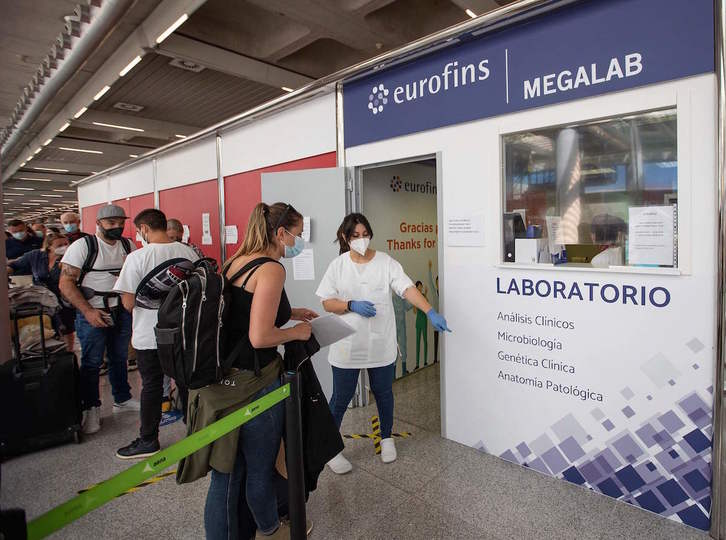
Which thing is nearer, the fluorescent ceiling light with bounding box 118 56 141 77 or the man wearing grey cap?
the man wearing grey cap

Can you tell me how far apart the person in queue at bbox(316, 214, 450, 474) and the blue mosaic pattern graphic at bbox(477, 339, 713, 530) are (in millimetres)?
950

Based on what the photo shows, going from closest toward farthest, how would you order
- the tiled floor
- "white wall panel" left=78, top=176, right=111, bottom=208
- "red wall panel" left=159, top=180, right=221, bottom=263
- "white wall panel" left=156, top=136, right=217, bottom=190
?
1. the tiled floor
2. "white wall panel" left=156, top=136, right=217, bottom=190
3. "red wall panel" left=159, top=180, right=221, bottom=263
4. "white wall panel" left=78, top=176, right=111, bottom=208

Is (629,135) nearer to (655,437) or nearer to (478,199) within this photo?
(478,199)

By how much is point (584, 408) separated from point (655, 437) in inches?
13.2

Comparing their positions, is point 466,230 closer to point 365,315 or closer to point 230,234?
point 365,315

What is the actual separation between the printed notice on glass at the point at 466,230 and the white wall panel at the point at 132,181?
552 centimetres

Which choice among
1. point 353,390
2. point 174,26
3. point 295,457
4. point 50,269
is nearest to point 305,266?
point 353,390

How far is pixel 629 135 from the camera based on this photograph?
2.33 metres

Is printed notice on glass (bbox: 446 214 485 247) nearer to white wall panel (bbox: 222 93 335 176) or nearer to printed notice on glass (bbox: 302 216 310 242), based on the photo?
printed notice on glass (bbox: 302 216 310 242)

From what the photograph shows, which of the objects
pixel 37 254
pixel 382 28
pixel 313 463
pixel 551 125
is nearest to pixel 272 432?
pixel 313 463

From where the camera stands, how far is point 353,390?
9.09ft

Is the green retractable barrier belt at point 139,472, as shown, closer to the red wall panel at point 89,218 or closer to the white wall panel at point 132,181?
the white wall panel at point 132,181

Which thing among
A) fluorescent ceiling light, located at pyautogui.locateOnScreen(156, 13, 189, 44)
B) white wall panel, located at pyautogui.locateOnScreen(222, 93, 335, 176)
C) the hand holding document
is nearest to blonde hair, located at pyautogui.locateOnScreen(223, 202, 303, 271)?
the hand holding document

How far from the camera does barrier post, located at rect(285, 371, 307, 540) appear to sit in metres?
1.71
